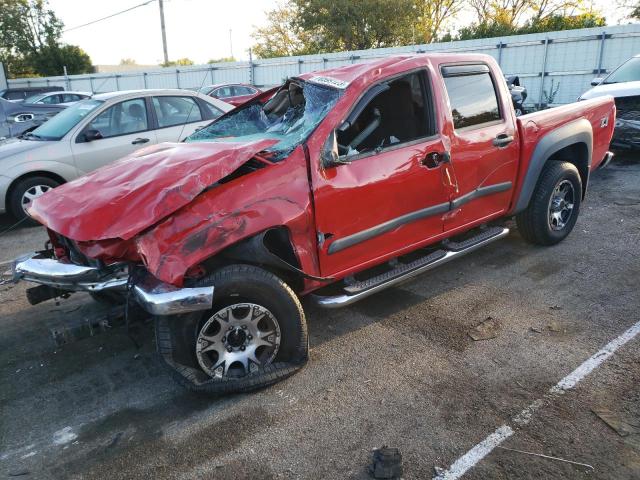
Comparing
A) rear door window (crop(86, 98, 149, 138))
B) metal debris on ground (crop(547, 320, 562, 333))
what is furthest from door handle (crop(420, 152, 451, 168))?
rear door window (crop(86, 98, 149, 138))

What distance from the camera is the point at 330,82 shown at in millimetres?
3604

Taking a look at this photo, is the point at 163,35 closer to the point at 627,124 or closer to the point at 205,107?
the point at 205,107

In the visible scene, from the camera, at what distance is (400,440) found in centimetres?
258

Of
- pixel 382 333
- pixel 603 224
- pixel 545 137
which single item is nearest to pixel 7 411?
pixel 382 333

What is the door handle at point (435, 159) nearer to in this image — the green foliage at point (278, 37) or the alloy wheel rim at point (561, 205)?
the alloy wheel rim at point (561, 205)

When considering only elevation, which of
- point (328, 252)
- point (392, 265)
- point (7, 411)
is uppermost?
point (328, 252)

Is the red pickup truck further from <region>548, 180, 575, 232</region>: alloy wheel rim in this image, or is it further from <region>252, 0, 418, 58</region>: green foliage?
<region>252, 0, 418, 58</region>: green foliage

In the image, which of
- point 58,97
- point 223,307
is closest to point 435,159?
point 223,307

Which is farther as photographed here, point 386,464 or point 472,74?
point 472,74

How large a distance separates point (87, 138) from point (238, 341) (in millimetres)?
4931

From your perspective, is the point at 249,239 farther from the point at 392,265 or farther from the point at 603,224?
the point at 603,224

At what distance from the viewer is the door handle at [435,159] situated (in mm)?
3668

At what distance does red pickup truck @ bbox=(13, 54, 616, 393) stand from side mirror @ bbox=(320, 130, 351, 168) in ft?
0.03

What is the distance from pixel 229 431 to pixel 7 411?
1.42 meters
